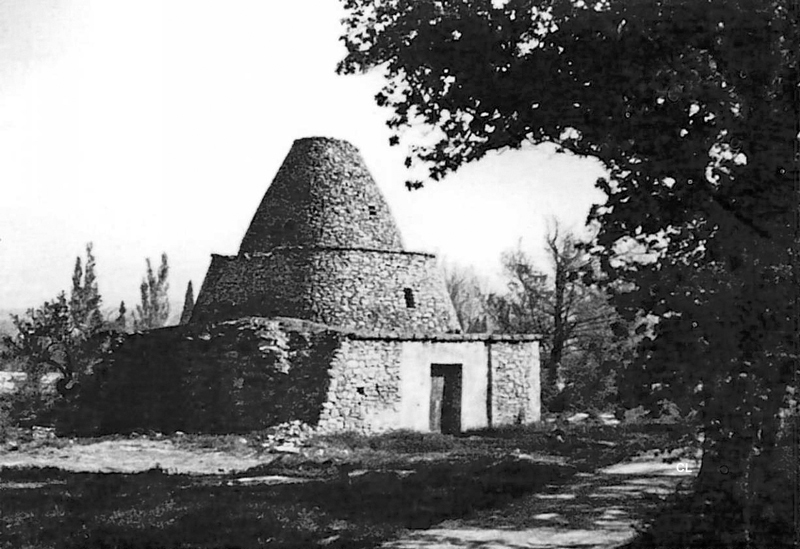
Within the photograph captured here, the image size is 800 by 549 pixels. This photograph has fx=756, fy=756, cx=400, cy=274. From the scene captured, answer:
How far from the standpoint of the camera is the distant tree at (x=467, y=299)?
A: 43.8 m

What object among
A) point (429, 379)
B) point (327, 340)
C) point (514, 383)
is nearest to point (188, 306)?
point (327, 340)

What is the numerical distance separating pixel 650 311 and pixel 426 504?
146 inches

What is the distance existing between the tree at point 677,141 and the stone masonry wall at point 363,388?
7.92 meters

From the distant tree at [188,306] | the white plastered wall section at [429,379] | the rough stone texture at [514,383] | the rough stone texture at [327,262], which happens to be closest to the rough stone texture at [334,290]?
the rough stone texture at [327,262]

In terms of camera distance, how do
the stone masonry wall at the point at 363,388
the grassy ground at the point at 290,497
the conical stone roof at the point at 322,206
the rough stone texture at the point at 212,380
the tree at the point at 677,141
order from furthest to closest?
the conical stone roof at the point at 322,206 → the rough stone texture at the point at 212,380 → the stone masonry wall at the point at 363,388 → the grassy ground at the point at 290,497 → the tree at the point at 677,141

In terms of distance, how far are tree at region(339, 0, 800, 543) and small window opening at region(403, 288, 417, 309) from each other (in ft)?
35.3

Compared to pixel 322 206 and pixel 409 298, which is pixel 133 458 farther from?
pixel 322 206

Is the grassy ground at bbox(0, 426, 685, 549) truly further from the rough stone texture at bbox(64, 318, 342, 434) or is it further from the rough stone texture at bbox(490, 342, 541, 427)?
the rough stone texture at bbox(490, 342, 541, 427)

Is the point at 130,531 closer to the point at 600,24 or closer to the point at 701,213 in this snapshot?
the point at 701,213

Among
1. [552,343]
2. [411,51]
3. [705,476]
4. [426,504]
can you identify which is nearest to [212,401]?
[426,504]

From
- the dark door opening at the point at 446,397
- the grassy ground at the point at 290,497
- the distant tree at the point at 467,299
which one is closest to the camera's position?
the grassy ground at the point at 290,497

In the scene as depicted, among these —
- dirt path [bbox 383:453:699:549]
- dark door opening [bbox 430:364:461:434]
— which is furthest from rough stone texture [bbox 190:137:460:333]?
dirt path [bbox 383:453:699:549]

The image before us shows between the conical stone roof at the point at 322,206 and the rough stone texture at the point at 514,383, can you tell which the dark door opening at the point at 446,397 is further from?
the conical stone roof at the point at 322,206

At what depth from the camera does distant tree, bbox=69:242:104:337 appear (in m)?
25.0
